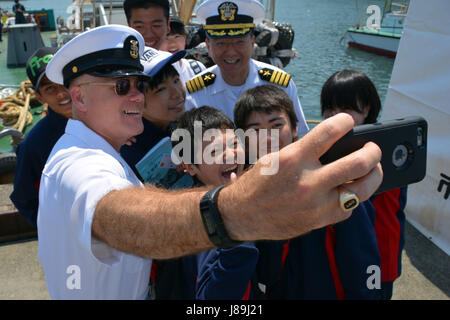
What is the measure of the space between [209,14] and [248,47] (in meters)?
0.42

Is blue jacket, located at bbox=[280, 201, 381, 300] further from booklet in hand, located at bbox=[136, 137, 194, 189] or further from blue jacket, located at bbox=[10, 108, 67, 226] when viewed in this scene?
blue jacket, located at bbox=[10, 108, 67, 226]

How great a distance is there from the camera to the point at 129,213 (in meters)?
0.88

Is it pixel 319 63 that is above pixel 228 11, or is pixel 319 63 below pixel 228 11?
below

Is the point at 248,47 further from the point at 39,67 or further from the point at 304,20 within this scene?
the point at 304,20

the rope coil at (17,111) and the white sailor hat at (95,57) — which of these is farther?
the rope coil at (17,111)

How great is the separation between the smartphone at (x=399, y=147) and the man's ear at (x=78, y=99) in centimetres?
104

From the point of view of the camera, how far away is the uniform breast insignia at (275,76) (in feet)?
8.98

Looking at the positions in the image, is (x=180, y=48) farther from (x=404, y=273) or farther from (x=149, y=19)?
(x=404, y=273)

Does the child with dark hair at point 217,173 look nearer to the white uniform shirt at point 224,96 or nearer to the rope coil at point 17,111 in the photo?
the white uniform shirt at point 224,96

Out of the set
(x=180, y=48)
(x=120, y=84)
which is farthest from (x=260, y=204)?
(x=180, y=48)

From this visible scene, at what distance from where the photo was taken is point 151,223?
2.83 feet

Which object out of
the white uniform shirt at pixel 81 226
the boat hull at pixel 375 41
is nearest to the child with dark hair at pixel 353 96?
the white uniform shirt at pixel 81 226

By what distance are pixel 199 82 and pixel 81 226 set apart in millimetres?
1953
